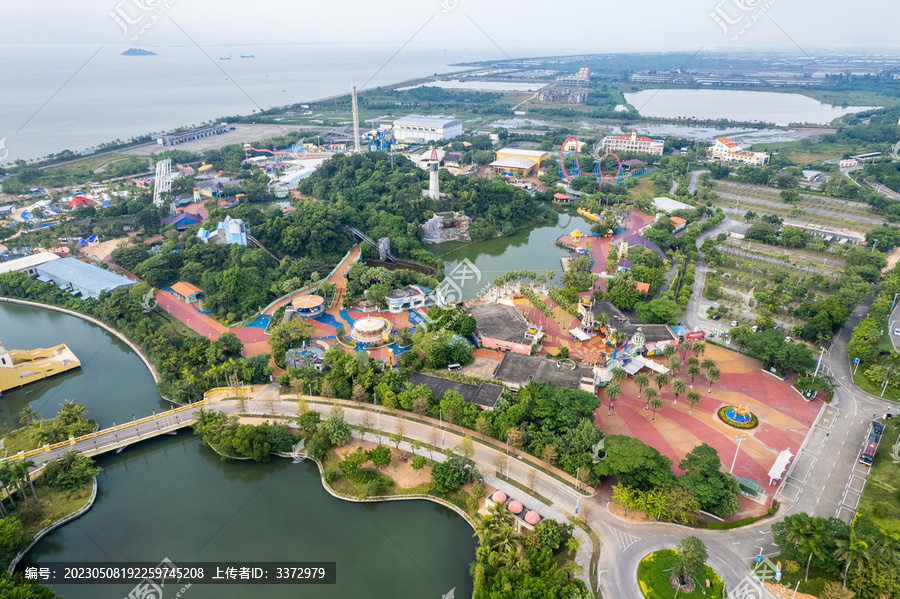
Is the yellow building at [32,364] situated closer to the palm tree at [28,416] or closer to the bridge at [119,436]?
the palm tree at [28,416]

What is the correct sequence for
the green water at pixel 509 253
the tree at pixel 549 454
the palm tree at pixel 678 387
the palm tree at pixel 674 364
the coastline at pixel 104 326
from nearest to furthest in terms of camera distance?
the tree at pixel 549 454, the palm tree at pixel 678 387, the palm tree at pixel 674 364, the coastline at pixel 104 326, the green water at pixel 509 253

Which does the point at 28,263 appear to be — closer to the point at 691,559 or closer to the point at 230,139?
the point at 691,559

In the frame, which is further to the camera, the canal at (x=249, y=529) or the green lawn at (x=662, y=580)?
the canal at (x=249, y=529)

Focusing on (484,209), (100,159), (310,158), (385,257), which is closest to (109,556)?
(385,257)

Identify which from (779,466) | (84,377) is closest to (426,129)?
(84,377)

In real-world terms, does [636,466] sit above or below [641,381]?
above

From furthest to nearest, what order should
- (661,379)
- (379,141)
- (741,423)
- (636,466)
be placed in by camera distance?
(379,141) → (661,379) → (741,423) → (636,466)

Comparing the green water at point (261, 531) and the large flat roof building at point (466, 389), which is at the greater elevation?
the large flat roof building at point (466, 389)

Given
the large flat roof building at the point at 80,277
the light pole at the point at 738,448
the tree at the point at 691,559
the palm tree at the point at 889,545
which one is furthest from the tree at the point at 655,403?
the large flat roof building at the point at 80,277

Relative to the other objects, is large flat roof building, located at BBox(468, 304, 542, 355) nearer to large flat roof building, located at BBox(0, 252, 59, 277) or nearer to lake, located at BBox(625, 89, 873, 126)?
large flat roof building, located at BBox(0, 252, 59, 277)
